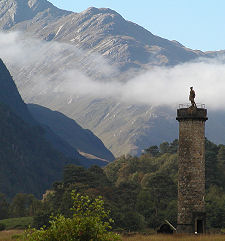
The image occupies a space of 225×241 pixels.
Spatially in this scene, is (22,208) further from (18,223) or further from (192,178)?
(192,178)

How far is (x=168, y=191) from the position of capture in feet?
452

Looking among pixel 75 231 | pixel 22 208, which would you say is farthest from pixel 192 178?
pixel 22 208

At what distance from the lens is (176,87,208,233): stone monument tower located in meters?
59.7

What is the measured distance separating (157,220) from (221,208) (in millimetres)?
12304

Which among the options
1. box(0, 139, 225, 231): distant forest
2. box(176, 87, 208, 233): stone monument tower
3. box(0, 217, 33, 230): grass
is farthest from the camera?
box(0, 217, 33, 230): grass

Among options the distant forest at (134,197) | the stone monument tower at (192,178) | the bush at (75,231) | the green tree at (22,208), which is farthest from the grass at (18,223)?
the bush at (75,231)

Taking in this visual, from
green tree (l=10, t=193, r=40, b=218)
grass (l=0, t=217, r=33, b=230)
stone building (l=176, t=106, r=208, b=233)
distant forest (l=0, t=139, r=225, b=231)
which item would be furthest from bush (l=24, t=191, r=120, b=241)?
green tree (l=10, t=193, r=40, b=218)

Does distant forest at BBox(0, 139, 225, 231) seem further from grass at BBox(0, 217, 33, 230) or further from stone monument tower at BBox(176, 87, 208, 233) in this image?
stone monument tower at BBox(176, 87, 208, 233)

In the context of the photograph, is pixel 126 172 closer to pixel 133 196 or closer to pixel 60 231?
pixel 133 196

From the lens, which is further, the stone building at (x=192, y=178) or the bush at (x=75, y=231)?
the stone building at (x=192, y=178)

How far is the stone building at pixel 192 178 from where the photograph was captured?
196 ft

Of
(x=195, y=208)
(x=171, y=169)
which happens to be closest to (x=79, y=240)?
(x=195, y=208)

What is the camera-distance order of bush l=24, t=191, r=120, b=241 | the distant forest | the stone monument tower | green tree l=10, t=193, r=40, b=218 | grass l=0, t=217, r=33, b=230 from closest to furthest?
bush l=24, t=191, r=120, b=241 → the stone monument tower → the distant forest → grass l=0, t=217, r=33, b=230 → green tree l=10, t=193, r=40, b=218

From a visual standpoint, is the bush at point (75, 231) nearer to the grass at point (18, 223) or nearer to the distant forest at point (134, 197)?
the distant forest at point (134, 197)
